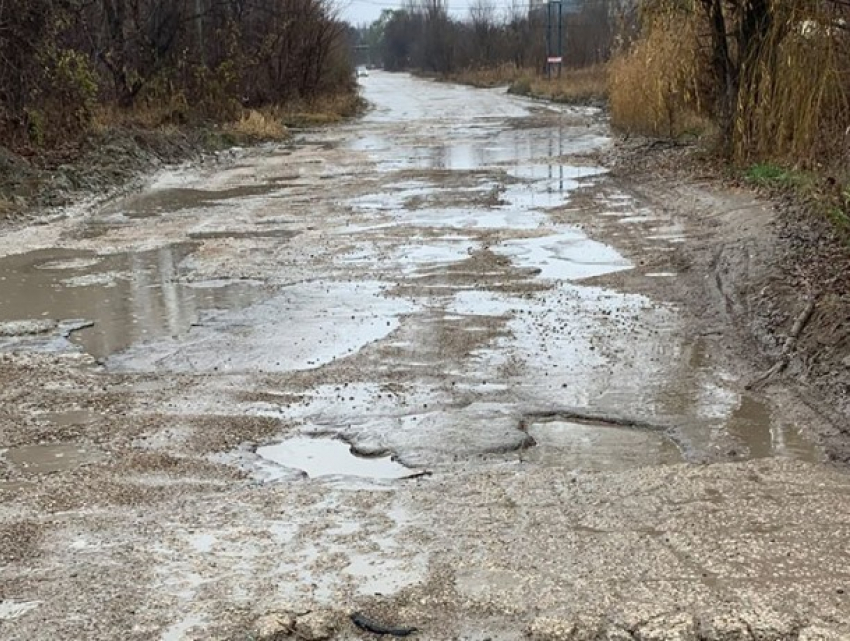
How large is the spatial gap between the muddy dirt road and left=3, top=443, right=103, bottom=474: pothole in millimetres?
19

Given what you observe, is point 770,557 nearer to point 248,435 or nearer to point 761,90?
point 248,435

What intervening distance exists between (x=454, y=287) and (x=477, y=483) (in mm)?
3850

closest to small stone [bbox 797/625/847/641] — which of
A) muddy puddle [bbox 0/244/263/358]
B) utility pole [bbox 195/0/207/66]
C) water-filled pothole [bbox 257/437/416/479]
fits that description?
water-filled pothole [bbox 257/437/416/479]

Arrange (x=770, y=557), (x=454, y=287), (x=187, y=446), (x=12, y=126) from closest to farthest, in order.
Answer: (x=770, y=557) < (x=187, y=446) < (x=454, y=287) < (x=12, y=126)

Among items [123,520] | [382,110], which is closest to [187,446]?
[123,520]

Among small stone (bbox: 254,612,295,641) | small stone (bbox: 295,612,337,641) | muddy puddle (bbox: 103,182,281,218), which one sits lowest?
muddy puddle (bbox: 103,182,281,218)

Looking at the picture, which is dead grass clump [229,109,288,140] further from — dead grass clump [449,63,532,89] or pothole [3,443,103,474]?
dead grass clump [449,63,532,89]

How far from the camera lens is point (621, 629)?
3.09 metres

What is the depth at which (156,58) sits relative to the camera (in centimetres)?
2445

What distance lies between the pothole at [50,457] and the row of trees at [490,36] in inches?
1398

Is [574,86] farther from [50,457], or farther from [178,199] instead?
[50,457]

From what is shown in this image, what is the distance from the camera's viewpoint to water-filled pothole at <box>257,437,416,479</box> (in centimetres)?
458

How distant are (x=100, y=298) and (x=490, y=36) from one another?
7507cm

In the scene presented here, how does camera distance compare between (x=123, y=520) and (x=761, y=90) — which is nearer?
(x=123, y=520)
